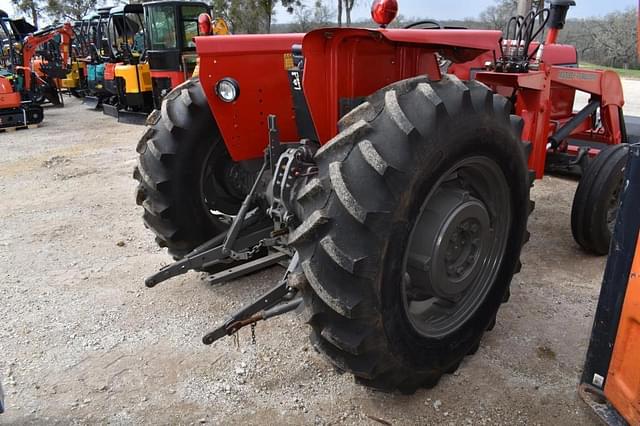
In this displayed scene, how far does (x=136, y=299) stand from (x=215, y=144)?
1287 mm

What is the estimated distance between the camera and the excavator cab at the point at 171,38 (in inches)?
464

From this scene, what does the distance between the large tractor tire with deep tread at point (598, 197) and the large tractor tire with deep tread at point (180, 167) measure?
9.32 feet

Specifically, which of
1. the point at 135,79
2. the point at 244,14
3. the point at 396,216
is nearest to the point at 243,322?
the point at 396,216

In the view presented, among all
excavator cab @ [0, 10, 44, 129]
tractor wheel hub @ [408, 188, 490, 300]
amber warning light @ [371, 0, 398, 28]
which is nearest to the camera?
tractor wheel hub @ [408, 188, 490, 300]

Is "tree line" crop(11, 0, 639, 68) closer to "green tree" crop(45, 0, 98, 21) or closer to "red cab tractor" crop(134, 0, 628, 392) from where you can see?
"green tree" crop(45, 0, 98, 21)

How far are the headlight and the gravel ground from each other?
1.45 m

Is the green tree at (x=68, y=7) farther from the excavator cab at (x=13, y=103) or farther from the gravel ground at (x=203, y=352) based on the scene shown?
the gravel ground at (x=203, y=352)

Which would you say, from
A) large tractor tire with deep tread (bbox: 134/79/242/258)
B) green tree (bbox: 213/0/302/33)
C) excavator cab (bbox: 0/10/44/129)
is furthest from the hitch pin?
green tree (bbox: 213/0/302/33)

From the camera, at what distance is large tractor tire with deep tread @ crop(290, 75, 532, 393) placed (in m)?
2.12

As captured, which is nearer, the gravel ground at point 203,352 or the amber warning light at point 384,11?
the gravel ground at point 203,352

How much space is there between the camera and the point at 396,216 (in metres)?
2.16

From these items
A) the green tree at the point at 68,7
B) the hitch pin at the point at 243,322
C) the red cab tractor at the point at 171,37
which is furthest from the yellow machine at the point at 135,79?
the green tree at the point at 68,7

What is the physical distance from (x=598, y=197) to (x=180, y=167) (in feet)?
10.4

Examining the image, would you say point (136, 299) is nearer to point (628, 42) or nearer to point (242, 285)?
point (242, 285)
